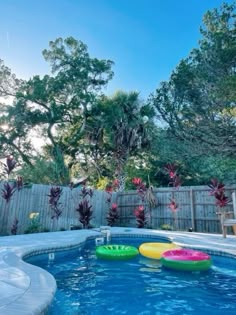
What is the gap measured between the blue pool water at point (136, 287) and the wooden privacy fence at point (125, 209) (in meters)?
3.92

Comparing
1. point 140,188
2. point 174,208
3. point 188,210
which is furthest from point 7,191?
point 188,210

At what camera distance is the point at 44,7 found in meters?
8.59

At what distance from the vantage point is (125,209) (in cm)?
1412

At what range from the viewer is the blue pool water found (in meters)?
3.58

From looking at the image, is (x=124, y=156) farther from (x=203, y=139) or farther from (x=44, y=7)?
(x=44, y=7)

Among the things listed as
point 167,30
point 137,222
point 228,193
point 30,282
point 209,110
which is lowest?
point 30,282

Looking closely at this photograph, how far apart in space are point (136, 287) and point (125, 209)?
959 cm

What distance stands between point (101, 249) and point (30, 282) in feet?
10.8

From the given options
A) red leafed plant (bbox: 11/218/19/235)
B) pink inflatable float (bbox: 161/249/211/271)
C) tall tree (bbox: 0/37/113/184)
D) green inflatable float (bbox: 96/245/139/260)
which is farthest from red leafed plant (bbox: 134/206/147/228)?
tall tree (bbox: 0/37/113/184)

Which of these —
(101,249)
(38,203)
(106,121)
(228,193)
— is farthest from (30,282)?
(106,121)

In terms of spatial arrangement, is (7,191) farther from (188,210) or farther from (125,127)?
(125,127)

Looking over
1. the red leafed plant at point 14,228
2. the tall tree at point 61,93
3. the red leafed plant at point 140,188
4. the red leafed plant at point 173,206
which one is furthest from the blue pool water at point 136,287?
the tall tree at point 61,93

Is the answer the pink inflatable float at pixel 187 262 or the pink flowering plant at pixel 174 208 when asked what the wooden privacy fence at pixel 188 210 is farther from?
the pink inflatable float at pixel 187 262

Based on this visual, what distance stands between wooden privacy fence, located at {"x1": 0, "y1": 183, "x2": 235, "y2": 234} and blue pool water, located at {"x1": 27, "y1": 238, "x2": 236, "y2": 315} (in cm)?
392
